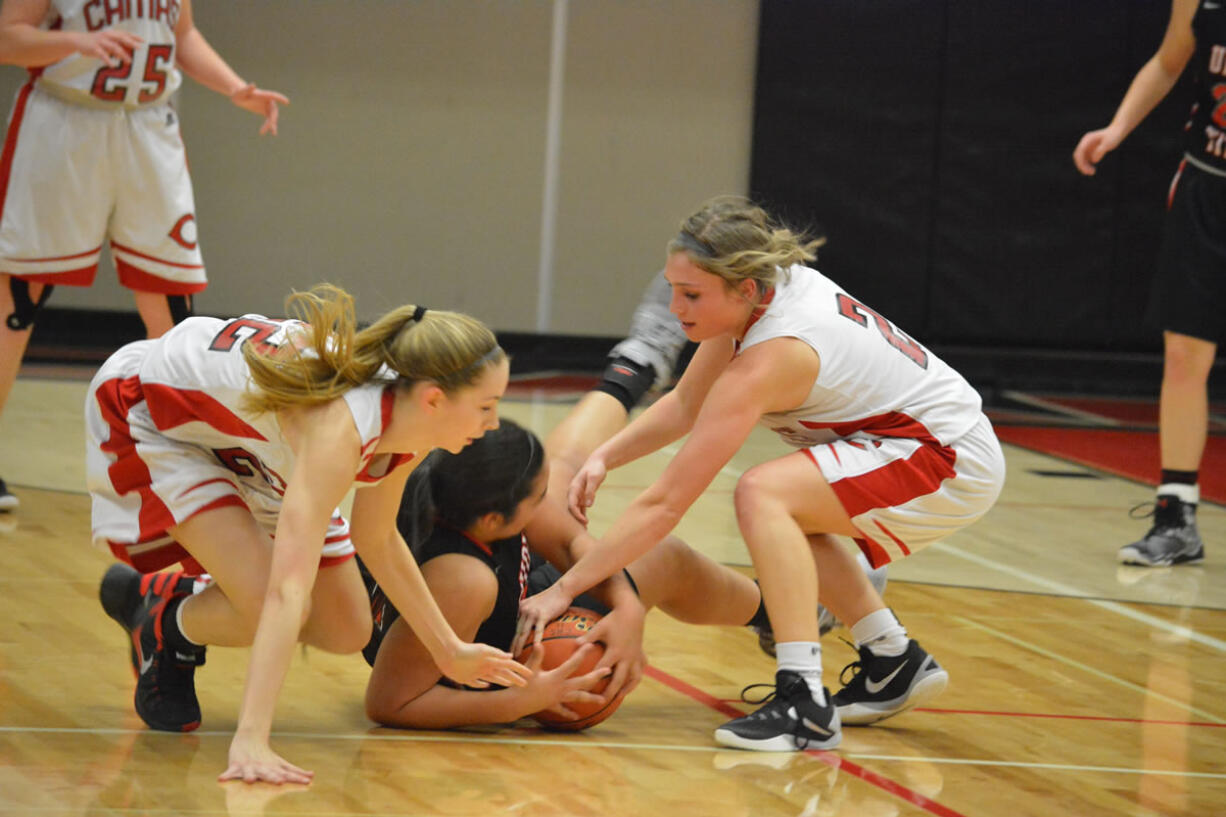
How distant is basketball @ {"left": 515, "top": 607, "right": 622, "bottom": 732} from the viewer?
2.86 metres

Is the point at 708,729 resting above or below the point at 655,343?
below

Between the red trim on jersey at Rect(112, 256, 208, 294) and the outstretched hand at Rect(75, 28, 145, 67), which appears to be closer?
the outstretched hand at Rect(75, 28, 145, 67)

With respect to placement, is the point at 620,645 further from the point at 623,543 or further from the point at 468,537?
the point at 468,537

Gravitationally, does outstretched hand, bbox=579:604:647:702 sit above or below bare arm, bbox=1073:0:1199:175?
below

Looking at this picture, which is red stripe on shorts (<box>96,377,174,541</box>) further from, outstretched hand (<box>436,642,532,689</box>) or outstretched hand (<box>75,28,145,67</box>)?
outstretched hand (<box>75,28,145,67</box>)

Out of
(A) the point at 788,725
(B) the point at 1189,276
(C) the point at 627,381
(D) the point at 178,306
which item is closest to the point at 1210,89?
(B) the point at 1189,276

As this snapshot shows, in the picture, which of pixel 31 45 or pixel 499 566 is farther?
pixel 31 45

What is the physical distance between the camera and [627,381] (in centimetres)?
412

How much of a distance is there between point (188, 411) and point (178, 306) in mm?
1990

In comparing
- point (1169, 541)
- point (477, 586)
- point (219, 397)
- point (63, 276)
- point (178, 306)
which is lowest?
point (1169, 541)

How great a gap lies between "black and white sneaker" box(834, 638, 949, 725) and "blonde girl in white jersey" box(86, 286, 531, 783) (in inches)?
29.4

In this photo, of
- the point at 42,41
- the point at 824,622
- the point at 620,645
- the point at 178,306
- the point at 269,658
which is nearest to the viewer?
the point at 269,658

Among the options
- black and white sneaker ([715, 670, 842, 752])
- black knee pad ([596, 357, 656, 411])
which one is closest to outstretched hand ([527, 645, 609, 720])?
black and white sneaker ([715, 670, 842, 752])

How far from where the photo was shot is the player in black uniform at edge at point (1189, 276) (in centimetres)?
471
